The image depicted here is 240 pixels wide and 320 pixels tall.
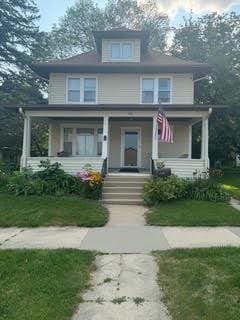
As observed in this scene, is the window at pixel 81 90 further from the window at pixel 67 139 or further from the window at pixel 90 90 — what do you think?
the window at pixel 67 139

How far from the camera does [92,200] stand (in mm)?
12984

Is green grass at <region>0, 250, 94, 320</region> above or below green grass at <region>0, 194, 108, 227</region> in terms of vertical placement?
below

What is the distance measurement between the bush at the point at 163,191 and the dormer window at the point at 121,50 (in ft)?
32.0

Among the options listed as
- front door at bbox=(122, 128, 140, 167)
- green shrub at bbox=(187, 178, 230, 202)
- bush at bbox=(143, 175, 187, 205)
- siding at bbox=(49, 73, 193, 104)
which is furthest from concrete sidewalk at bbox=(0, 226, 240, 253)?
siding at bbox=(49, 73, 193, 104)

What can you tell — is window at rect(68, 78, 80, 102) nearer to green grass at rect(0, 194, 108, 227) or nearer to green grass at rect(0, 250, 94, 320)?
green grass at rect(0, 194, 108, 227)

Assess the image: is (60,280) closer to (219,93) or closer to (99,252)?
(99,252)

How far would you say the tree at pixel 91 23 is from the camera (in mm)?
36750

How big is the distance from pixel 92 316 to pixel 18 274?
5.90 feet

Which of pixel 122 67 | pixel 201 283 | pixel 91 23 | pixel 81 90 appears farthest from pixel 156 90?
pixel 91 23

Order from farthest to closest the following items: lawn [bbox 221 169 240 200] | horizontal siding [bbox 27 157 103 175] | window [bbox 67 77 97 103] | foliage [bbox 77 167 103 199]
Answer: window [bbox 67 77 97 103] → horizontal siding [bbox 27 157 103 175] → lawn [bbox 221 169 240 200] → foliage [bbox 77 167 103 199]

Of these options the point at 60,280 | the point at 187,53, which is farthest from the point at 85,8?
the point at 60,280

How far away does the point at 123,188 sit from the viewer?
14398 millimetres

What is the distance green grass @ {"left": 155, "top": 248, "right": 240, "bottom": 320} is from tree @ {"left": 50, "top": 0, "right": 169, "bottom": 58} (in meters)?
32.2

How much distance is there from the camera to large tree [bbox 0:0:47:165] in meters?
25.5
